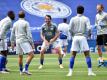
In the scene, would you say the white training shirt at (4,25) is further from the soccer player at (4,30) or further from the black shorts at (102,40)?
the black shorts at (102,40)

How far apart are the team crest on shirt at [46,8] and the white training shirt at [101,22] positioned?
19.5 meters

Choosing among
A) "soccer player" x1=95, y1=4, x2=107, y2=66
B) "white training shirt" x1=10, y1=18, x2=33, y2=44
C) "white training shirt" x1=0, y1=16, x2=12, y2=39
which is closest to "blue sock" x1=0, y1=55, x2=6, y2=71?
"white training shirt" x1=0, y1=16, x2=12, y2=39

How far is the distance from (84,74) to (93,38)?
21.4 meters

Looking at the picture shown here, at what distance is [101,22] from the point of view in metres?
23.6

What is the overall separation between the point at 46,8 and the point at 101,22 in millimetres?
21131

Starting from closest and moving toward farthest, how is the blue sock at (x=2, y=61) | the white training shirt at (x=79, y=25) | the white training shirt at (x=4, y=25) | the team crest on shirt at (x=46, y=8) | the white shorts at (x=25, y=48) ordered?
the white training shirt at (x=79, y=25)
the white shorts at (x=25, y=48)
the white training shirt at (x=4, y=25)
the blue sock at (x=2, y=61)
the team crest on shirt at (x=46, y=8)

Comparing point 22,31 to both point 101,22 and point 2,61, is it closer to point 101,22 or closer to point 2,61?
point 2,61

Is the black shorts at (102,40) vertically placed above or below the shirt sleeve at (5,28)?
below

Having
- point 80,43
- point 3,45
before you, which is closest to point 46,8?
point 3,45

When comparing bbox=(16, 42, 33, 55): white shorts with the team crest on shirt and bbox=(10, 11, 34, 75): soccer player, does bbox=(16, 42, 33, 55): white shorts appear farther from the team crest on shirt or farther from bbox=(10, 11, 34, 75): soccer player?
the team crest on shirt

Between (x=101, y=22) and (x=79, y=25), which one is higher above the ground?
(x=101, y=22)

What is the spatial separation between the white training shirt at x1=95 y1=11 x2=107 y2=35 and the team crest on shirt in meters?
19.5

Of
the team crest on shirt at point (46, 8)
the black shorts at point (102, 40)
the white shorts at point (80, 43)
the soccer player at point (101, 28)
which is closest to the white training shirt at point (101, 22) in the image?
the soccer player at point (101, 28)

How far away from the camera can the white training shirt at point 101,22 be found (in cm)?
2345
